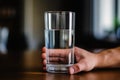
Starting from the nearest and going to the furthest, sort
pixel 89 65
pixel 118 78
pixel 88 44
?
pixel 118 78
pixel 89 65
pixel 88 44

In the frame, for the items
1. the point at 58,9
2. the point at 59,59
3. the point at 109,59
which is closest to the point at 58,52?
the point at 59,59

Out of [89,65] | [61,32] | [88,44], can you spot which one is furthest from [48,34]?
[88,44]

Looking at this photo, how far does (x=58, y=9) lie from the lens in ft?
11.0

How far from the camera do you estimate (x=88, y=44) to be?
3.37 meters

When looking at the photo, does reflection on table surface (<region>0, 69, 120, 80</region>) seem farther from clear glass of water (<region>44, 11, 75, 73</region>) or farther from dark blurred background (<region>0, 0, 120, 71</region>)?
dark blurred background (<region>0, 0, 120, 71</region>)

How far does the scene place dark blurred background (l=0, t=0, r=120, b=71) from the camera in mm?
3365

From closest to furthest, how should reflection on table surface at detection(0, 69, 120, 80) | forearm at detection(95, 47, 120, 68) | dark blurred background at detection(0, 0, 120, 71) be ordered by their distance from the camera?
reflection on table surface at detection(0, 69, 120, 80) < forearm at detection(95, 47, 120, 68) < dark blurred background at detection(0, 0, 120, 71)

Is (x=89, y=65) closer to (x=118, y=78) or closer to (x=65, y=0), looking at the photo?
(x=118, y=78)

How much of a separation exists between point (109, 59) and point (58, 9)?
2423mm

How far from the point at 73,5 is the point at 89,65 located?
8.38ft

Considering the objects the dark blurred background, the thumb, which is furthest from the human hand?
the dark blurred background

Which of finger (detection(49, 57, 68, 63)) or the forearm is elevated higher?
finger (detection(49, 57, 68, 63))

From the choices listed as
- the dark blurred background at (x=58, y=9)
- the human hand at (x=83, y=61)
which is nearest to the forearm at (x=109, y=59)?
the human hand at (x=83, y=61)

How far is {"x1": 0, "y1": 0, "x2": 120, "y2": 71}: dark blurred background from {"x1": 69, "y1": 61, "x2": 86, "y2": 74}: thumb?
2502 millimetres
